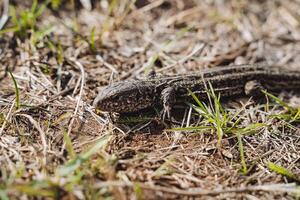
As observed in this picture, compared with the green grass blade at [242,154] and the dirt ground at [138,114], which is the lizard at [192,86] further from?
the green grass blade at [242,154]

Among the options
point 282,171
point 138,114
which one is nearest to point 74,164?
point 138,114

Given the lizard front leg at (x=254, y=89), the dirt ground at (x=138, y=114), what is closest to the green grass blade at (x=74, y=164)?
the dirt ground at (x=138, y=114)

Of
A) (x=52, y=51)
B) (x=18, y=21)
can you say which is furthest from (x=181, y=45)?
(x=18, y=21)

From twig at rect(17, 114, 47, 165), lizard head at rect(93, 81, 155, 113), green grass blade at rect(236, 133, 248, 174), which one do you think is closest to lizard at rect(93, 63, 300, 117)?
lizard head at rect(93, 81, 155, 113)

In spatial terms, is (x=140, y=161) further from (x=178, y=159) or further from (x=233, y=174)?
(x=233, y=174)

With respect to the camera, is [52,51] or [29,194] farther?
[52,51]

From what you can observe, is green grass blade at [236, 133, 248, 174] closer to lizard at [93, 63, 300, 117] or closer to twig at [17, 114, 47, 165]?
lizard at [93, 63, 300, 117]
